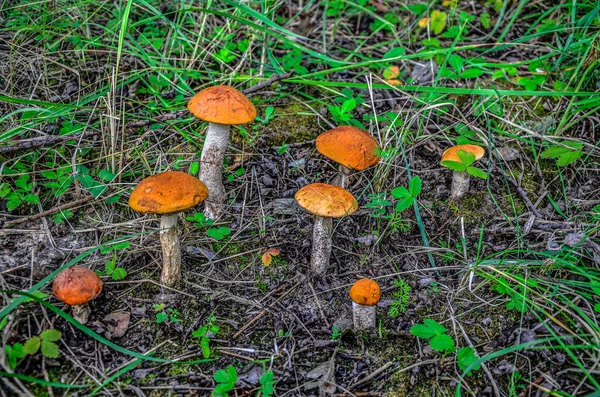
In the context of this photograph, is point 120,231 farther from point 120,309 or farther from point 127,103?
point 127,103

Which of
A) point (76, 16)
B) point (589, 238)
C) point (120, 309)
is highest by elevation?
point (76, 16)

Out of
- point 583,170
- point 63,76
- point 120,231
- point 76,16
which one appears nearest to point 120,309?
point 120,231

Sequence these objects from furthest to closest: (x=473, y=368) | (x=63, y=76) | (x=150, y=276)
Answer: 1. (x=63, y=76)
2. (x=150, y=276)
3. (x=473, y=368)

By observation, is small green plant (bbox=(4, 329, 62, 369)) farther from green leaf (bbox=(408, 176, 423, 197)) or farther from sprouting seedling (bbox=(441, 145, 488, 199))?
sprouting seedling (bbox=(441, 145, 488, 199))

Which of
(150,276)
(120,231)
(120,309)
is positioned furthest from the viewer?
(120,231)

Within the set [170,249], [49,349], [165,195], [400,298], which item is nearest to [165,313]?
[170,249]

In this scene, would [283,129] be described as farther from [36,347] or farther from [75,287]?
[36,347]

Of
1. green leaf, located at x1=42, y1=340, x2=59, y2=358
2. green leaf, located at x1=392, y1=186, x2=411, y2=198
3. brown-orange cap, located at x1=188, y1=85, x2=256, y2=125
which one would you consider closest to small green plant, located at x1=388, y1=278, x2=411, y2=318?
green leaf, located at x1=392, y1=186, x2=411, y2=198
